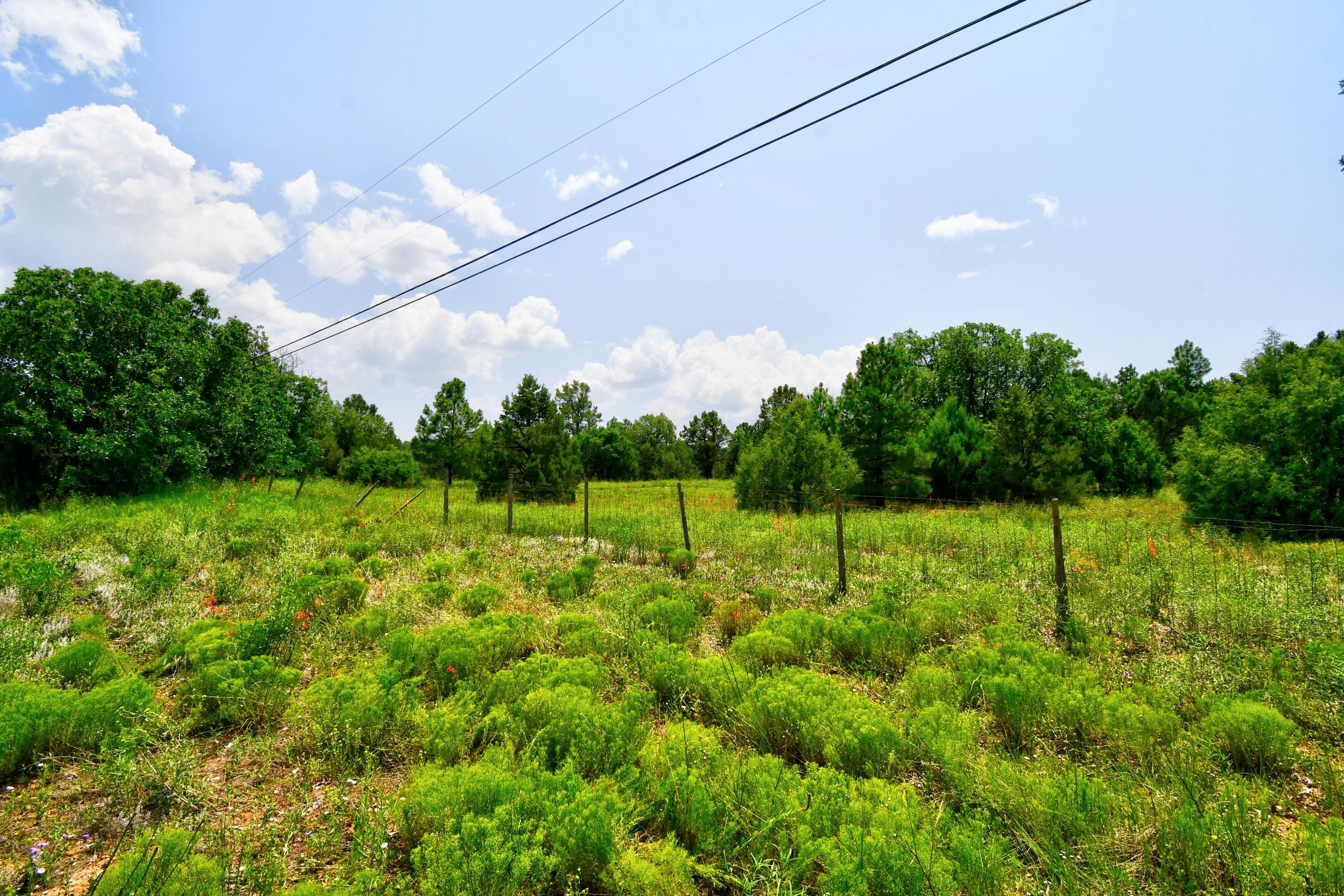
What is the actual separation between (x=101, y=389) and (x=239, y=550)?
10812 millimetres

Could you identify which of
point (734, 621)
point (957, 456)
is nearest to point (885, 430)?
point (957, 456)

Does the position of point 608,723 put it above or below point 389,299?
below

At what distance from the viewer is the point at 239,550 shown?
29.8ft

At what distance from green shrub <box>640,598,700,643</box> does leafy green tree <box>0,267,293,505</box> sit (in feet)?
53.4

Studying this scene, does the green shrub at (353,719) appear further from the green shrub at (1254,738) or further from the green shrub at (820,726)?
the green shrub at (1254,738)

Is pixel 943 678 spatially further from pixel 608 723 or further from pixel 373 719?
pixel 373 719

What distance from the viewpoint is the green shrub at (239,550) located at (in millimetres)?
9039

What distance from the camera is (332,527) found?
37.8 ft

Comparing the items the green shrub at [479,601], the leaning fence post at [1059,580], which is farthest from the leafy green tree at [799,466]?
the green shrub at [479,601]

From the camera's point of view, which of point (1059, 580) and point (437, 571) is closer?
point (1059, 580)

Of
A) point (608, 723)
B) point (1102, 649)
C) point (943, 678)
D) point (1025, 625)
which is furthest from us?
point (1025, 625)

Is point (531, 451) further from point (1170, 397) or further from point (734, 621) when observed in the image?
point (1170, 397)

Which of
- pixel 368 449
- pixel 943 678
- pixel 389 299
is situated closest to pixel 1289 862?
pixel 943 678

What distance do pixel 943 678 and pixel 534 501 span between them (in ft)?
66.4
